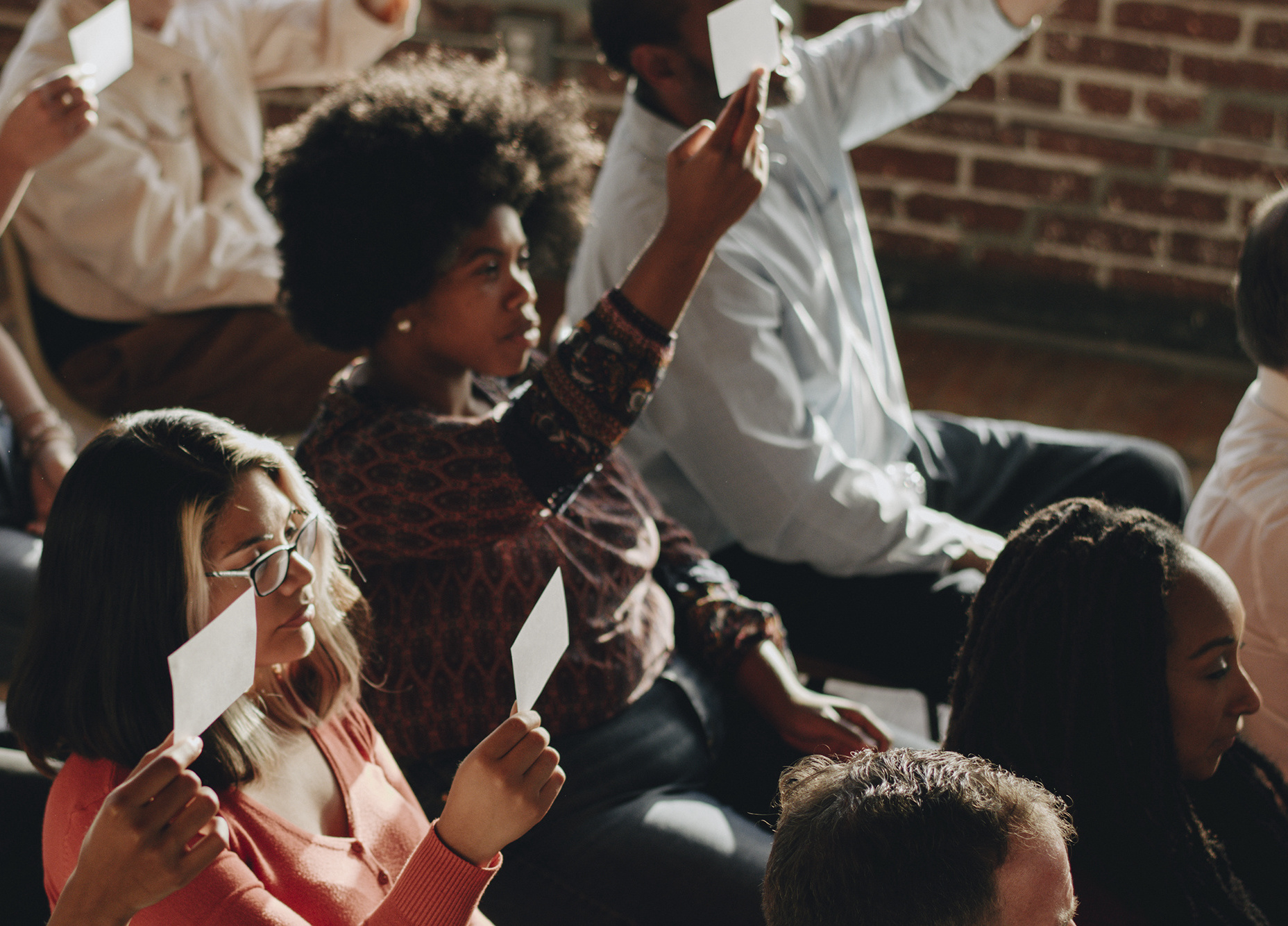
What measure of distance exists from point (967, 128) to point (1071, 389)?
0.85 meters

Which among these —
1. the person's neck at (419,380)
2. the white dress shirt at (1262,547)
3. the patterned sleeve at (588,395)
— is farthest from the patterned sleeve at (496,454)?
the white dress shirt at (1262,547)

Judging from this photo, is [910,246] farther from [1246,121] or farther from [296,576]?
[296,576]

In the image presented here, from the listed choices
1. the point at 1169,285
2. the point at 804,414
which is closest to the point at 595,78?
the point at 1169,285

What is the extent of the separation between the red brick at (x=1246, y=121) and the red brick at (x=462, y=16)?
2.17m

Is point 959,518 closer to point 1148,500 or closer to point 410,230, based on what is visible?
point 1148,500

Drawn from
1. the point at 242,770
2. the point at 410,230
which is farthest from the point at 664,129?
the point at 242,770

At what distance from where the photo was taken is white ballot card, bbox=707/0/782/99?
1.29m

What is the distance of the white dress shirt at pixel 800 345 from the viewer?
1.70 metres

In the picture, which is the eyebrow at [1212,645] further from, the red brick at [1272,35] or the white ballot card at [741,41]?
the red brick at [1272,35]

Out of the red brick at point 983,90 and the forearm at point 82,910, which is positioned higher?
the red brick at point 983,90

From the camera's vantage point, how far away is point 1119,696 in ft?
3.67

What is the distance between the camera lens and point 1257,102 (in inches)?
140

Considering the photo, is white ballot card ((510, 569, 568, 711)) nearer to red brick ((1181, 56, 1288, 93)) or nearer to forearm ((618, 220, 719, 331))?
forearm ((618, 220, 719, 331))

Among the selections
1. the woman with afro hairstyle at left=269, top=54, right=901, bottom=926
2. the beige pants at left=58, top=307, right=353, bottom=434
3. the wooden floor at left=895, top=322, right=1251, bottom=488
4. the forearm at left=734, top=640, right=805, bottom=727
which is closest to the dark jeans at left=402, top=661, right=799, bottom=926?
the woman with afro hairstyle at left=269, top=54, right=901, bottom=926
